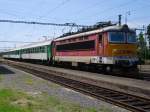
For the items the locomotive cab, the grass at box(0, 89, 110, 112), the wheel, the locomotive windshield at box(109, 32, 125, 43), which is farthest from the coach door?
the grass at box(0, 89, 110, 112)

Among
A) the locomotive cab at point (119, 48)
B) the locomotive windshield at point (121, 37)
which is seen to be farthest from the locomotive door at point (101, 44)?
the locomotive windshield at point (121, 37)

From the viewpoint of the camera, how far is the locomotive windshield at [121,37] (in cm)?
2350

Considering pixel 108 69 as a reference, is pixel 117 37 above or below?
above

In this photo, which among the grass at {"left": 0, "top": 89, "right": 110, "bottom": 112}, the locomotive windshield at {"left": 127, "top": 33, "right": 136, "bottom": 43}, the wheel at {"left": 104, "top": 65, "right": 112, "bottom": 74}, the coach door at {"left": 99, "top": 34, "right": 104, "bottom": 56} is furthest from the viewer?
the locomotive windshield at {"left": 127, "top": 33, "right": 136, "bottom": 43}

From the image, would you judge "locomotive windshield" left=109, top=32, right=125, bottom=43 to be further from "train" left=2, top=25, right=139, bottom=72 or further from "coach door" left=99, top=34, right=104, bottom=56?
"coach door" left=99, top=34, right=104, bottom=56

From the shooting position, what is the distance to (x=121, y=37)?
2383 cm

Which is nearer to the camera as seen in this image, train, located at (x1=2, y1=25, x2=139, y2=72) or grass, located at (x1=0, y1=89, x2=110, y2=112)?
grass, located at (x1=0, y1=89, x2=110, y2=112)

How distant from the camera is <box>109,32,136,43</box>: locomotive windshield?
23.5m

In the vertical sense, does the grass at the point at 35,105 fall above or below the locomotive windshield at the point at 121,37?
below

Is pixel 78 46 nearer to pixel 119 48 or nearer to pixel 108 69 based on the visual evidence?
pixel 108 69

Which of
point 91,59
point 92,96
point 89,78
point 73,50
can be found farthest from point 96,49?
point 92,96

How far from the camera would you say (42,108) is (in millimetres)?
11016

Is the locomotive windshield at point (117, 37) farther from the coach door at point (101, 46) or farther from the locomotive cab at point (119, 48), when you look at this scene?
the coach door at point (101, 46)

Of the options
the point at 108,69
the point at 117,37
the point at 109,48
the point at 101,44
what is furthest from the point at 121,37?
the point at 108,69
